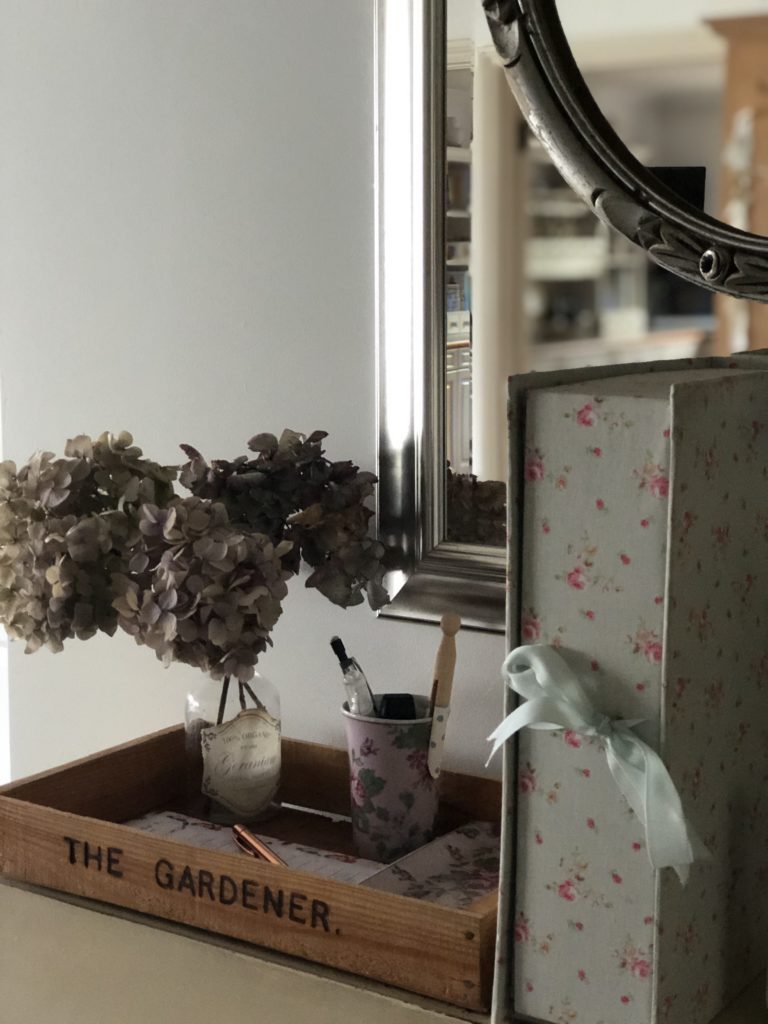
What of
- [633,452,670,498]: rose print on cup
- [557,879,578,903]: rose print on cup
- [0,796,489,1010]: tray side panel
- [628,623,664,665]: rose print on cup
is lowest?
[0,796,489,1010]: tray side panel

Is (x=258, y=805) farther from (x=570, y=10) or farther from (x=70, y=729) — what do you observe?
(x=570, y=10)

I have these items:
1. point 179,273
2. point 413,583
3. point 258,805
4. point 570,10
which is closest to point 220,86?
point 179,273

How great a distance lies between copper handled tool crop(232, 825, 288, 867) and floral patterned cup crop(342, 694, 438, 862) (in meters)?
0.07

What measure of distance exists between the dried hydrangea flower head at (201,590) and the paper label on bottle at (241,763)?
0.12 metres

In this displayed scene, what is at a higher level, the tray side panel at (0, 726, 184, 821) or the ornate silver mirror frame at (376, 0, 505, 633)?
the ornate silver mirror frame at (376, 0, 505, 633)

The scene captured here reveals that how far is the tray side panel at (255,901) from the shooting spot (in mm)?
792

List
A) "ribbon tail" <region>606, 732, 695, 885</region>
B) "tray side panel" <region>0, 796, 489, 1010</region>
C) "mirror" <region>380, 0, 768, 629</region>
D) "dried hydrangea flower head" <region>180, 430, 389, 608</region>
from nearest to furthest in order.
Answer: "ribbon tail" <region>606, 732, 695, 885</region>
"tray side panel" <region>0, 796, 489, 1010</region>
"mirror" <region>380, 0, 768, 629</region>
"dried hydrangea flower head" <region>180, 430, 389, 608</region>

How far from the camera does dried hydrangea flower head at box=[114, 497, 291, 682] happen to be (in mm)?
897

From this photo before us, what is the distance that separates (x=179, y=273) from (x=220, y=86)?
17cm

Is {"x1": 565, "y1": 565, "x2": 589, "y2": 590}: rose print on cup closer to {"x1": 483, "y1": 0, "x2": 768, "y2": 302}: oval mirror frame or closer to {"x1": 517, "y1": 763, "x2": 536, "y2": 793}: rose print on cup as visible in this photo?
{"x1": 517, "y1": 763, "x2": 536, "y2": 793}: rose print on cup

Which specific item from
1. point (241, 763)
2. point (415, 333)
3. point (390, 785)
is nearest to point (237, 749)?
point (241, 763)

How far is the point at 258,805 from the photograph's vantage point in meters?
1.04

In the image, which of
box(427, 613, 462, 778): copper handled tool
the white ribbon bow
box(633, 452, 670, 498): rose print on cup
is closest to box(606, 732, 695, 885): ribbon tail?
the white ribbon bow

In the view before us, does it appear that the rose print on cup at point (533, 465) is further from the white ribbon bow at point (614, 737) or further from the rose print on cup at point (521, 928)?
the rose print on cup at point (521, 928)
